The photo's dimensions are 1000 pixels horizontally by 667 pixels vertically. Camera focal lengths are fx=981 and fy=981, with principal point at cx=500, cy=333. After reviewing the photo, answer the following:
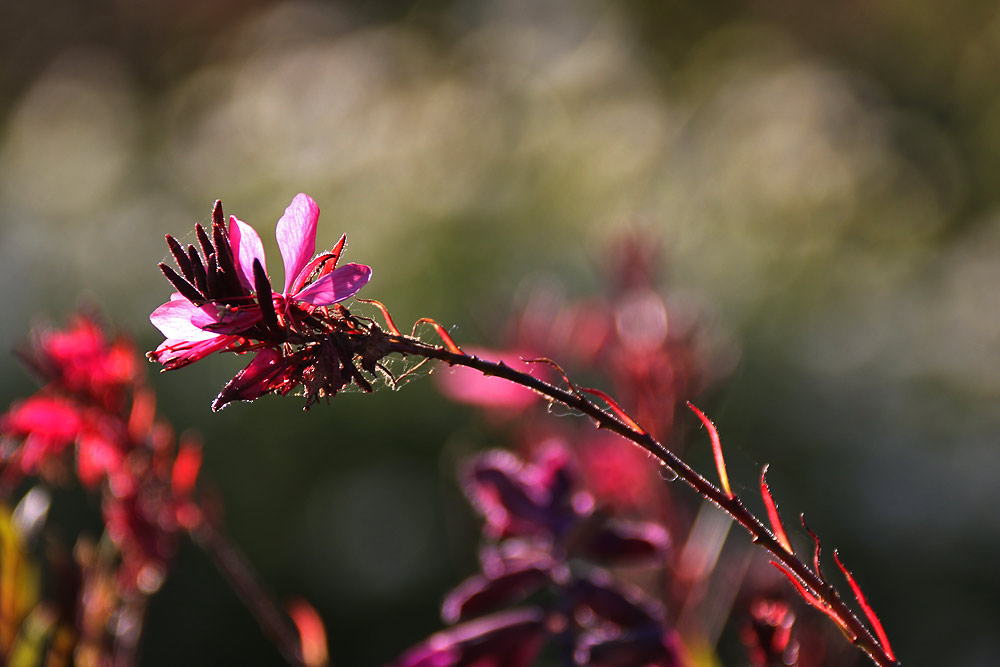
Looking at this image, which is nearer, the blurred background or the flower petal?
the flower petal

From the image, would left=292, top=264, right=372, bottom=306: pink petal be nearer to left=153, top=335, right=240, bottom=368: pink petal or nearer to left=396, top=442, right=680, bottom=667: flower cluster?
left=153, top=335, right=240, bottom=368: pink petal

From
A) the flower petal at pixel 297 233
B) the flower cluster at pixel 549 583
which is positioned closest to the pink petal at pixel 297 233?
the flower petal at pixel 297 233

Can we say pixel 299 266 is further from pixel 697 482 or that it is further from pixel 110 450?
pixel 110 450

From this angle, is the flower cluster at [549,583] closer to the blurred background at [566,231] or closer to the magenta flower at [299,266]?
the magenta flower at [299,266]

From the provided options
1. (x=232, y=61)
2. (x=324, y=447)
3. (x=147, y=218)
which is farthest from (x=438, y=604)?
(x=232, y=61)

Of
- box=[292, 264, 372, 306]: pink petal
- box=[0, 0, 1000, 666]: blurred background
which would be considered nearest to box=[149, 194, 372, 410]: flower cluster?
box=[292, 264, 372, 306]: pink petal

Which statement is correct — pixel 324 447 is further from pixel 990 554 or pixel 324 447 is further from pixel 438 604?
pixel 990 554
